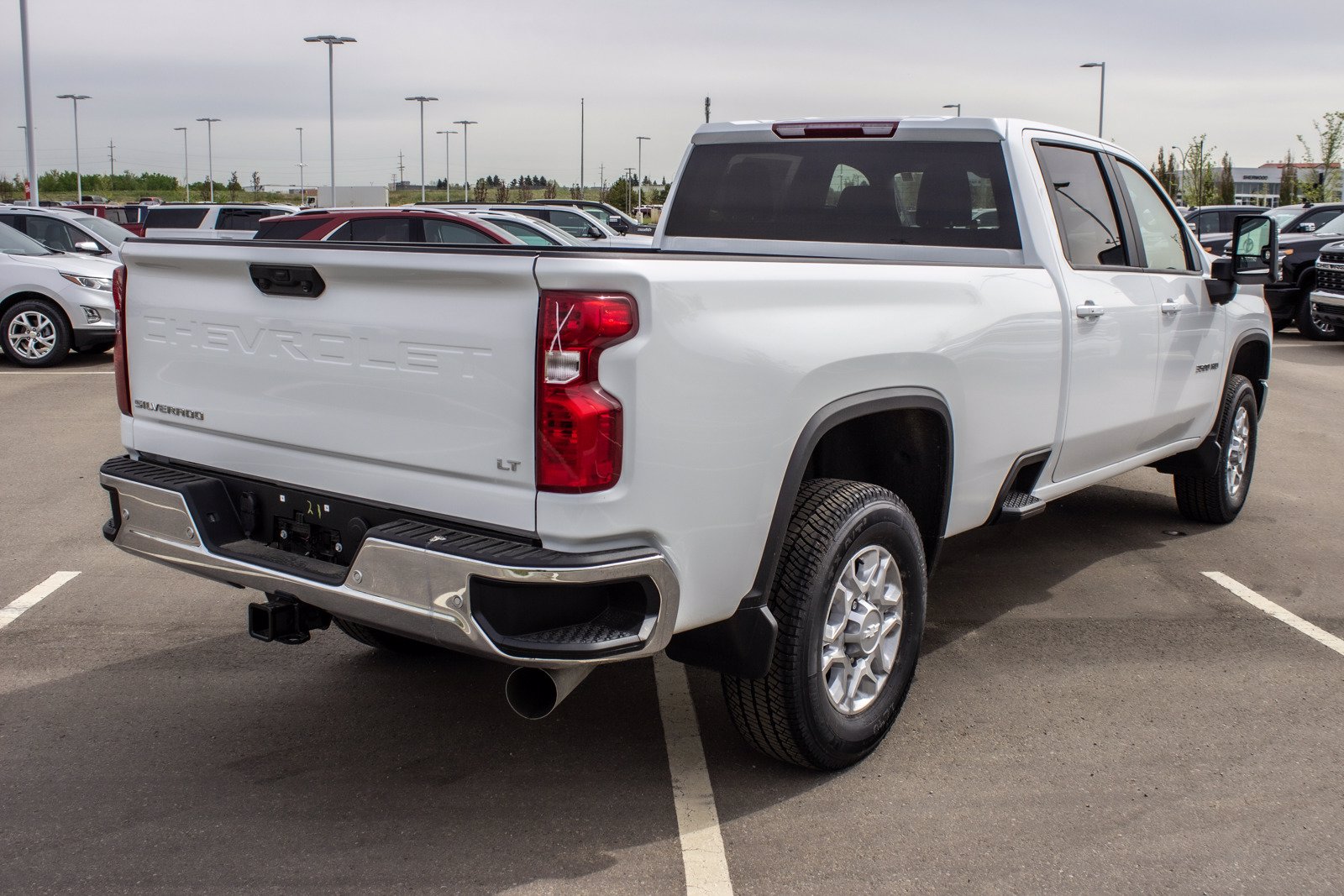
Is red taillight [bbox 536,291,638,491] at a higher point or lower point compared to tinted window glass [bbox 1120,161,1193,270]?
lower

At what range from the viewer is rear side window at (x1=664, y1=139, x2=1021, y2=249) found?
4773 mm

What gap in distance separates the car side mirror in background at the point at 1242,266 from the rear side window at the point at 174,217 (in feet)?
76.1

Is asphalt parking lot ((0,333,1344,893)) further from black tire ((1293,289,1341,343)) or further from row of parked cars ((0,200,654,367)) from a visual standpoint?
black tire ((1293,289,1341,343))

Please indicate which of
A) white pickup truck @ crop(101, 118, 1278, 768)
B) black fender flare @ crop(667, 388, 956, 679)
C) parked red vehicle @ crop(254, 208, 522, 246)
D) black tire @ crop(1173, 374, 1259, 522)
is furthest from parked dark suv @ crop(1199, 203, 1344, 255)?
black fender flare @ crop(667, 388, 956, 679)

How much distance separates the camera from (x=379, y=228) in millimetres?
14406

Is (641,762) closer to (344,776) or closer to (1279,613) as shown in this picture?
(344,776)

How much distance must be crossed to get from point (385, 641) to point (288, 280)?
1766 mm

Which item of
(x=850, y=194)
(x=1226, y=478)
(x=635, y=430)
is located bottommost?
(x=1226, y=478)

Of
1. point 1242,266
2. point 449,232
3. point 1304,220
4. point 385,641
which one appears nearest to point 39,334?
point 449,232

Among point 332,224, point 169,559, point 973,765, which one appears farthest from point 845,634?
point 332,224

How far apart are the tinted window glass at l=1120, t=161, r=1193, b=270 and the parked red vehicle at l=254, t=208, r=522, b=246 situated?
8588 millimetres

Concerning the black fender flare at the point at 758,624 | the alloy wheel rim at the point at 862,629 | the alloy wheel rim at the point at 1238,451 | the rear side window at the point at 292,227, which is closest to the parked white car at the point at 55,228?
the rear side window at the point at 292,227

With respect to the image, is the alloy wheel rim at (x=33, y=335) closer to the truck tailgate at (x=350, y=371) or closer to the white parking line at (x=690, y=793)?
the truck tailgate at (x=350, y=371)

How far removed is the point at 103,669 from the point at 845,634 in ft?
8.99
